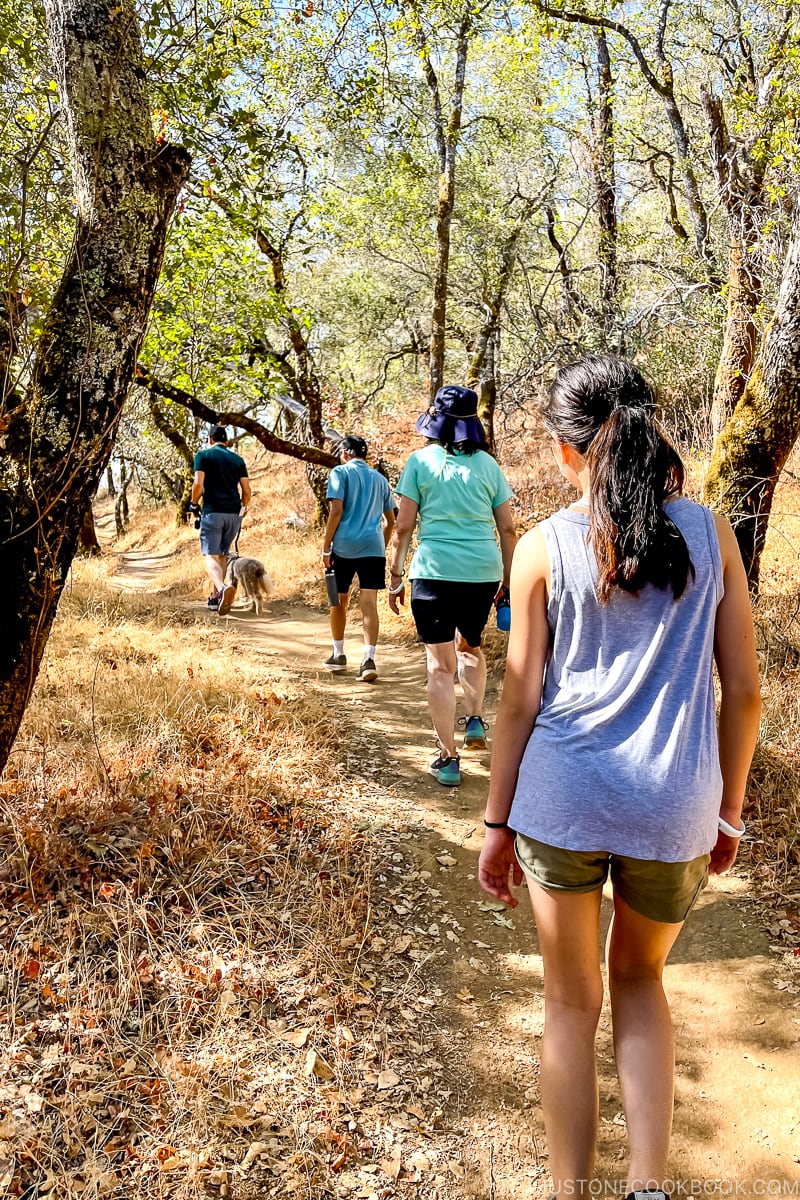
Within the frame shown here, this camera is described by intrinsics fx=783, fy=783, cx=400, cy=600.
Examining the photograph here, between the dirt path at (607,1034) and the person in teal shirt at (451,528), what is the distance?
0.95 meters

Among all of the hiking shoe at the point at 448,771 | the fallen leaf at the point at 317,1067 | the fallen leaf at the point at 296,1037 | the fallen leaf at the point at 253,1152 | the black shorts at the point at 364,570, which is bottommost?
the fallen leaf at the point at 253,1152

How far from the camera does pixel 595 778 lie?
180cm

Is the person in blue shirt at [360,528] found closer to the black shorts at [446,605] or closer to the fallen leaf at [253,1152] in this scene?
the black shorts at [446,605]

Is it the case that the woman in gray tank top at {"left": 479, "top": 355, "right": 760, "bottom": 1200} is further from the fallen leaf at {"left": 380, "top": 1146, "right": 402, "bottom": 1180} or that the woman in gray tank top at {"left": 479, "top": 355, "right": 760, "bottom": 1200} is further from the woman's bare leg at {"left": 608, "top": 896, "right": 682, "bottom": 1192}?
the fallen leaf at {"left": 380, "top": 1146, "right": 402, "bottom": 1180}

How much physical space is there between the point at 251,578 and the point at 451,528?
5789mm

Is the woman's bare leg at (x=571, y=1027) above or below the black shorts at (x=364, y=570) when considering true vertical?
below

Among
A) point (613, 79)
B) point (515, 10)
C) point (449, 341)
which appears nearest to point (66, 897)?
point (515, 10)

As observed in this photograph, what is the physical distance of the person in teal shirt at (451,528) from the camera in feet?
14.4

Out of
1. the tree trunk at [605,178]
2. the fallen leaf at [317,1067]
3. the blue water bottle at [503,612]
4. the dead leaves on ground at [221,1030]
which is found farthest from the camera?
the tree trunk at [605,178]

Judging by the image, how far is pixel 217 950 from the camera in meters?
3.16

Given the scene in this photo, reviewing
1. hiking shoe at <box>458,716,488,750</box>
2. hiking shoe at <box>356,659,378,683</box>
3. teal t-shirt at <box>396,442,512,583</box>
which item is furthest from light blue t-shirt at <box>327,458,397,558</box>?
teal t-shirt at <box>396,442,512,583</box>

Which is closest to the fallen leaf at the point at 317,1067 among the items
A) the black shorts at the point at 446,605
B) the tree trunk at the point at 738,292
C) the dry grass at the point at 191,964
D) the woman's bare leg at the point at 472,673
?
the dry grass at the point at 191,964

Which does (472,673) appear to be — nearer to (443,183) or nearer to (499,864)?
(499,864)

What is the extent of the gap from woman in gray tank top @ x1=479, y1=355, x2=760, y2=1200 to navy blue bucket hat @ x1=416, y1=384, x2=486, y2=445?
2.40 m
